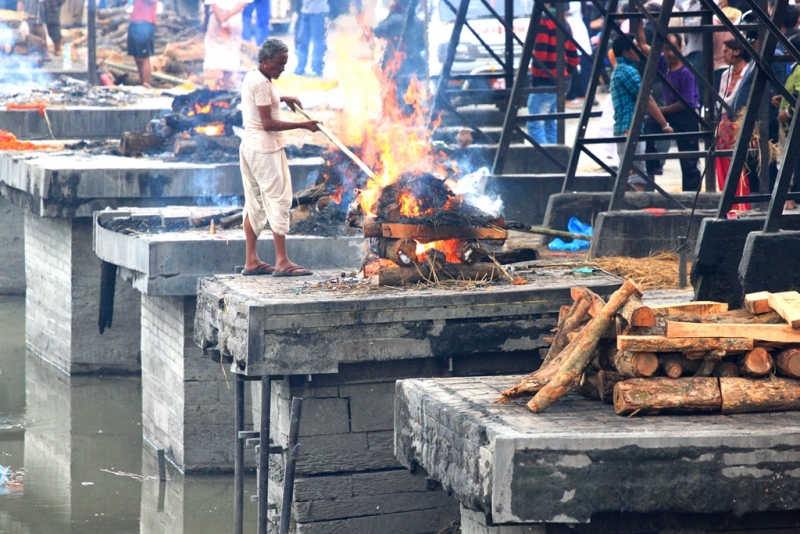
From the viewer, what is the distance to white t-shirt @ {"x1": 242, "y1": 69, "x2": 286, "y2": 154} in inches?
354

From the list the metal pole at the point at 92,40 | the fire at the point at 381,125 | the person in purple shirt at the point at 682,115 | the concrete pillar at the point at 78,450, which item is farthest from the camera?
the metal pole at the point at 92,40

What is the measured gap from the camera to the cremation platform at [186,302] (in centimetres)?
1011

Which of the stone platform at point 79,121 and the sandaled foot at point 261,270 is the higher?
the stone platform at point 79,121

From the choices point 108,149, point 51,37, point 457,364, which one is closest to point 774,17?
point 457,364

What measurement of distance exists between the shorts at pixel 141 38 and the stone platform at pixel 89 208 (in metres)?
10.3

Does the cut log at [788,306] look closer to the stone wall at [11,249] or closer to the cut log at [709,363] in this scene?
the cut log at [709,363]

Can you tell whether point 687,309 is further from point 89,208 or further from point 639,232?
point 89,208

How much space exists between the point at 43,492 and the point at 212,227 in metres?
2.50

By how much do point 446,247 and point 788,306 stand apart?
2.96m

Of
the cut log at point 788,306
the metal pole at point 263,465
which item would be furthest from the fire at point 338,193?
the cut log at point 788,306

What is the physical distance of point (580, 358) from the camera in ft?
20.0

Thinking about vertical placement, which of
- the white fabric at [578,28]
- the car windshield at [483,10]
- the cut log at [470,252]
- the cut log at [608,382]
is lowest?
the cut log at [608,382]

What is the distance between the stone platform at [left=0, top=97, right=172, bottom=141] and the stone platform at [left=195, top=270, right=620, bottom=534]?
1001cm

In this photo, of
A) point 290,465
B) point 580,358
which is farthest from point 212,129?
point 580,358
